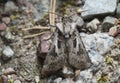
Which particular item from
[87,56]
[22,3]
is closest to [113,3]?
[87,56]

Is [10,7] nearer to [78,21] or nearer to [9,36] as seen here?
[9,36]

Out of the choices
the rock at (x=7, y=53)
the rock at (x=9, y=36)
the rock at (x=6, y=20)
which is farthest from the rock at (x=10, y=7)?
the rock at (x=7, y=53)

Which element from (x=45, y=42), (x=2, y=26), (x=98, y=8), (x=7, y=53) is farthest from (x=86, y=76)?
(x=2, y=26)

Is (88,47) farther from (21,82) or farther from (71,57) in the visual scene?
(21,82)

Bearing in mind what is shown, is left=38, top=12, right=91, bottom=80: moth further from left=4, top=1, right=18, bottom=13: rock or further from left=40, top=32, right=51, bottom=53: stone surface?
left=4, top=1, right=18, bottom=13: rock

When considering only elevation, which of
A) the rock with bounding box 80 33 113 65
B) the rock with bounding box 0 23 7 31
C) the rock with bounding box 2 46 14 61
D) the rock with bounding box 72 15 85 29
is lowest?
the rock with bounding box 2 46 14 61

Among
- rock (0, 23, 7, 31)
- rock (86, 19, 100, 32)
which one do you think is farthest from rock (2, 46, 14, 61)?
rock (86, 19, 100, 32)
